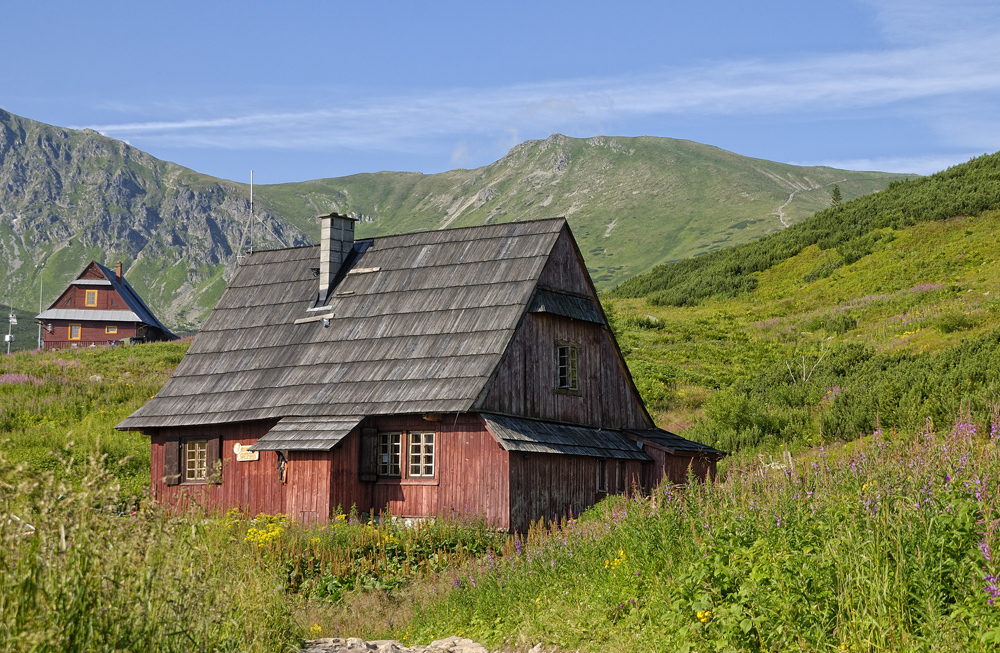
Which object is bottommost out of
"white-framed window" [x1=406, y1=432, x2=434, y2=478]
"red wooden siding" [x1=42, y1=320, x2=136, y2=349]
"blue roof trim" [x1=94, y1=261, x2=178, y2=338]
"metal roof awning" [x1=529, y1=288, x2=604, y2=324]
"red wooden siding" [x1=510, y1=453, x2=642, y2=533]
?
"red wooden siding" [x1=510, y1=453, x2=642, y2=533]

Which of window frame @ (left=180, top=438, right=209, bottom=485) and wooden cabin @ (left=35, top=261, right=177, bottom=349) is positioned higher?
wooden cabin @ (left=35, top=261, right=177, bottom=349)

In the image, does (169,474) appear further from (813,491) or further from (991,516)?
(991,516)

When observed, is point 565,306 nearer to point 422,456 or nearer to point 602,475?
point 602,475

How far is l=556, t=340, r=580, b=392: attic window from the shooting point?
24.7 meters

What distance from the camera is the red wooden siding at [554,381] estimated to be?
22688 mm

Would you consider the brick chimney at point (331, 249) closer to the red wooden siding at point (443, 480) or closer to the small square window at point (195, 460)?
the small square window at point (195, 460)

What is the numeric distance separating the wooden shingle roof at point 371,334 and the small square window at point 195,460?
0.78m

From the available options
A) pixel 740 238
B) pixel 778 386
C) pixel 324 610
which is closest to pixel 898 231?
pixel 778 386

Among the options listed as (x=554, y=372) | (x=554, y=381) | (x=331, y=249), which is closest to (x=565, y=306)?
(x=554, y=372)

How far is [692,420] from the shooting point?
32.2 metres

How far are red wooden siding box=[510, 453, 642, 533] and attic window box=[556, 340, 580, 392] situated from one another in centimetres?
202

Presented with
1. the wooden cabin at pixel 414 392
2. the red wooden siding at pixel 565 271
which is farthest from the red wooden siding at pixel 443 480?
the red wooden siding at pixel 565 271

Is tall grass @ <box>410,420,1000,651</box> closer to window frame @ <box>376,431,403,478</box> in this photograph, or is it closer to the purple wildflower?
the purple wildflower

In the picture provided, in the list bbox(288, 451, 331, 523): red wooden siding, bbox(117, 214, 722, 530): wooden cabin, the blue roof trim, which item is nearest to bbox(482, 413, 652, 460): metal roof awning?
bbox(117, 214, 722, 530): wooden cabin
